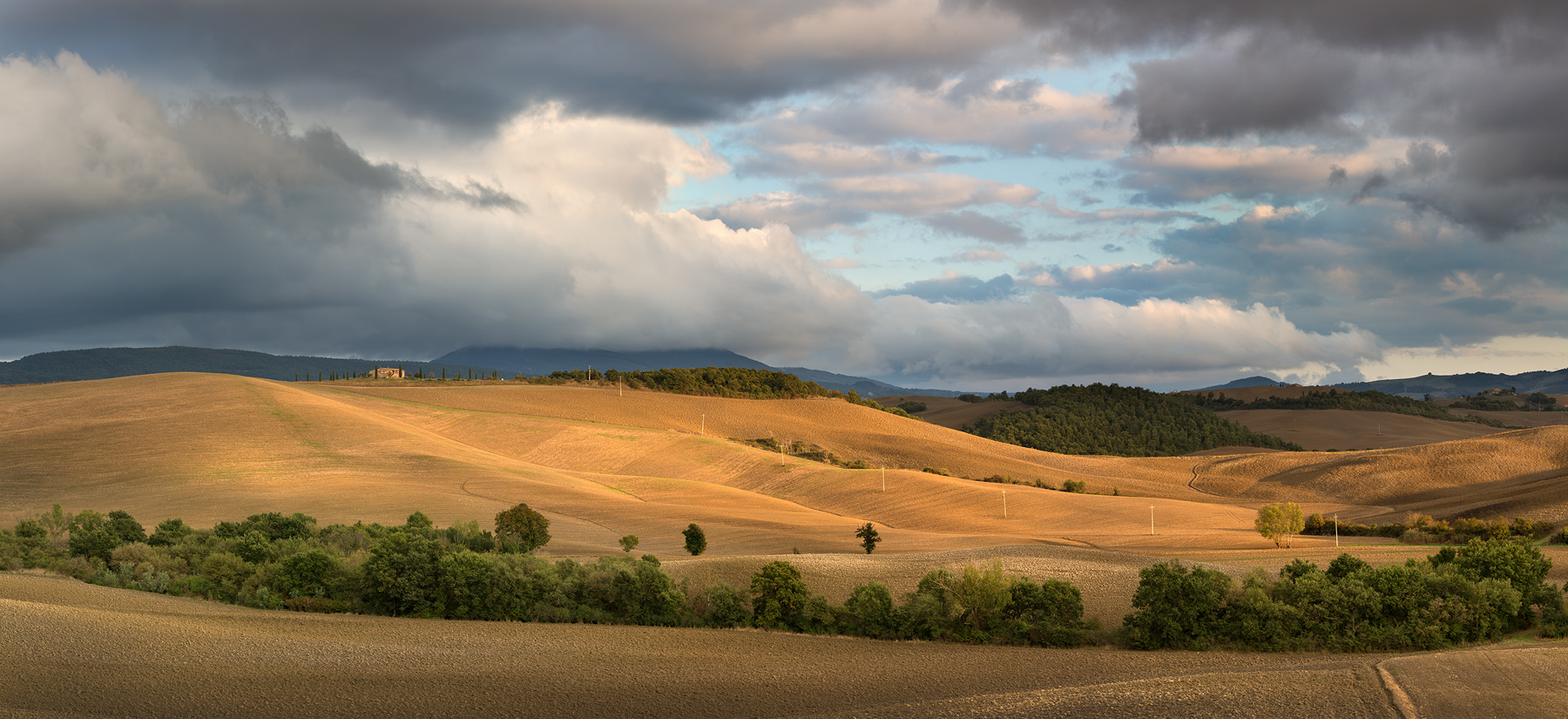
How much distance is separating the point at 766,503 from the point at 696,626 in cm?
4104

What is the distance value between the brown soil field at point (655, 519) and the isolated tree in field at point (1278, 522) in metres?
2.05

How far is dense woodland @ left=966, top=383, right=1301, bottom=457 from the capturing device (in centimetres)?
14738

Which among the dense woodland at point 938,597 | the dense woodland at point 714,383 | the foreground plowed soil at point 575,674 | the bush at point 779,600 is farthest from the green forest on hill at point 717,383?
the foreground plowed soil at point 575,674

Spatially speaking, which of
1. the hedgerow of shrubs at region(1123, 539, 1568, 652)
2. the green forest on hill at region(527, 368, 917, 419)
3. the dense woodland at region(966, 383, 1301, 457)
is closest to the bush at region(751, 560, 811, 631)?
the hedgerow of shrubs at region(1123, 539, 1568, 652)

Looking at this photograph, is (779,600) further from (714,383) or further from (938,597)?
(714,383)

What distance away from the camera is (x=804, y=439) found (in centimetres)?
10844

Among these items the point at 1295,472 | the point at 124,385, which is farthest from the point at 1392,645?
the point at 124,385

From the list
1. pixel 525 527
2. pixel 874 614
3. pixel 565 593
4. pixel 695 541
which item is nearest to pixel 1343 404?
pixel 695 541

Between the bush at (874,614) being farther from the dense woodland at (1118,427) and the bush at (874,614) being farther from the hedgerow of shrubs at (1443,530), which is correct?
the dense woodland at (1118,427)

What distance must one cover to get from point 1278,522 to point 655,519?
33341mm

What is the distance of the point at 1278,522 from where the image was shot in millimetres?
44969

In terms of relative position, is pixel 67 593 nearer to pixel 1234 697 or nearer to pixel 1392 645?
pixel 1234 697

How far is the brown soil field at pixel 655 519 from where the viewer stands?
16906mm

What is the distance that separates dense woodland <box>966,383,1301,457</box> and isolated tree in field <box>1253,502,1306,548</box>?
326 ft
